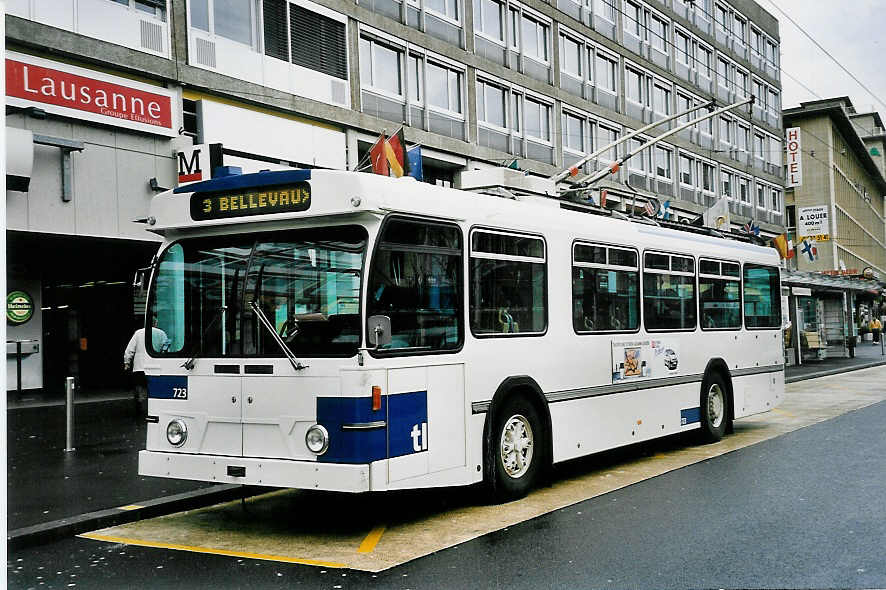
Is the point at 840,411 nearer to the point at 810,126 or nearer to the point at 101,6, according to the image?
the point at 101,6

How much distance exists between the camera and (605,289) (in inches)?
420

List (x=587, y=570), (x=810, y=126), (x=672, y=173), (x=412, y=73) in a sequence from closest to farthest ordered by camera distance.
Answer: (x=587, y=570) → (x=412, y=73) → (x=672, y=173) → (x=810, y=126)

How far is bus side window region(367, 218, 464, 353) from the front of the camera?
746 centimetres

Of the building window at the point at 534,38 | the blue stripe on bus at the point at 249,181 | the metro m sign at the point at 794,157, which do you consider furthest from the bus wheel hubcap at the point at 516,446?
the metro m sign at the point at 794,157

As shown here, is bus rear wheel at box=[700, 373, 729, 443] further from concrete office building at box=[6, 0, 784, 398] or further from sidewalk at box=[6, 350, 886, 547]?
sidewalk at box=[6, 350, 886, 547]

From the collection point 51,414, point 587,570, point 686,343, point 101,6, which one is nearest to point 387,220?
point 587,570

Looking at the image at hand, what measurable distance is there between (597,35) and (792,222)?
44.9m

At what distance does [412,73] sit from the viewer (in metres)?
26.6

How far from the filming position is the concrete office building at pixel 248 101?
18.0m

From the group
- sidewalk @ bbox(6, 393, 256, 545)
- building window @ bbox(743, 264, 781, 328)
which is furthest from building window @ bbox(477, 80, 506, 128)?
sidewalk @ bbox(6, 393, 256, 545)

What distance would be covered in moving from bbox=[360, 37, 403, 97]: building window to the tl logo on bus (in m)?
18.3

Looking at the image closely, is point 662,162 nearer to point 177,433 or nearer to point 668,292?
point 668,292

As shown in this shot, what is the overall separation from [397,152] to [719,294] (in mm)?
5258

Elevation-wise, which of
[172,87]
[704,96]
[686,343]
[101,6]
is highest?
[704,96]
